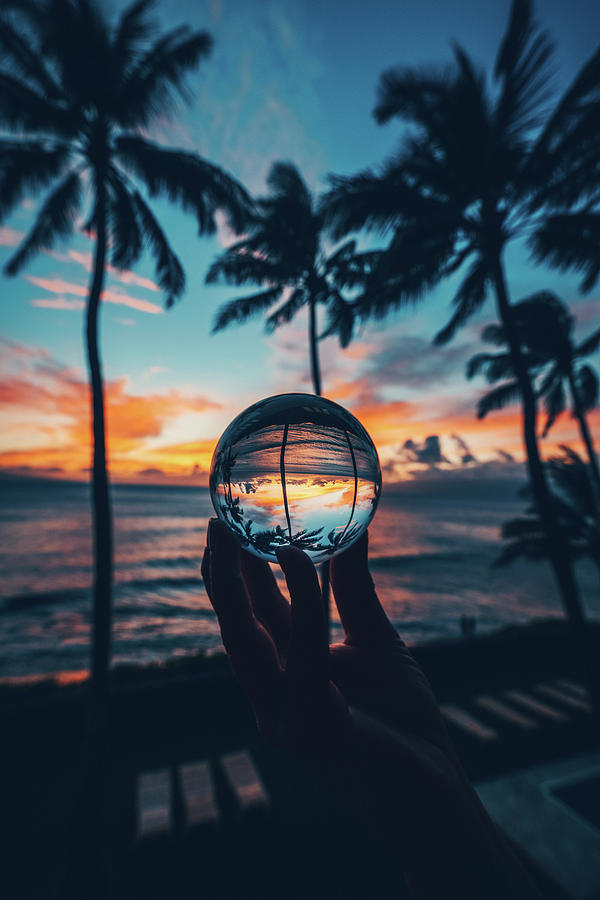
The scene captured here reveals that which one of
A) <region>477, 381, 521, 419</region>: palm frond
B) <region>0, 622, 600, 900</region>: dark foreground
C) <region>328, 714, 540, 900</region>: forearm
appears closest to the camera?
<region>328, 714, 540, 900</region>: forearm

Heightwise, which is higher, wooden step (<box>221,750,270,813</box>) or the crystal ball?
the crystal ball

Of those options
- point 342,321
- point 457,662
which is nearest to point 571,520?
point 457,662

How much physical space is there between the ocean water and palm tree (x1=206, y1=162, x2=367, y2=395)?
21.9 meters

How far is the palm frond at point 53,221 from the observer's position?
30.0 ft

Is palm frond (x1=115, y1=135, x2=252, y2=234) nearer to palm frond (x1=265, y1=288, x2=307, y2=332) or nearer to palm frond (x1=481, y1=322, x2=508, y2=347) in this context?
palm frond (x1=265, y1=288, x2=307, y2=332)

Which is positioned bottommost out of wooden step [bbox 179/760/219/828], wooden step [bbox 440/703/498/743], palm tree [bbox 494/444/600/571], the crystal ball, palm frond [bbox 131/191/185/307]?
wooden step [bbox 440/703/498/743]

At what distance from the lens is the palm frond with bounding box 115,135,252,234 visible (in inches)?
323

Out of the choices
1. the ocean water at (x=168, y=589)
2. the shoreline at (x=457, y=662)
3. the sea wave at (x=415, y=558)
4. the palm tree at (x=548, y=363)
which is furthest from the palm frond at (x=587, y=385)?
the sea wave at (x=415, y=558)

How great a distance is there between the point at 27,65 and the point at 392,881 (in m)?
15.8

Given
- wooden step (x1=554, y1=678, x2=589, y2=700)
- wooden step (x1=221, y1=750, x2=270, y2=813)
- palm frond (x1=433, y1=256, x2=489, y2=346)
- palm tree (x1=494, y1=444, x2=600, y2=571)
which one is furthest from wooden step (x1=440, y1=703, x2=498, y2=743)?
palm frond (x1=433, y1=256, x2=489, y2=346)

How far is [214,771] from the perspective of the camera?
933cm

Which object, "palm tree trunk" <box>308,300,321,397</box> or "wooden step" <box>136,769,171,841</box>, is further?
"palm tree trunk" <box>308,300,321,397</box>

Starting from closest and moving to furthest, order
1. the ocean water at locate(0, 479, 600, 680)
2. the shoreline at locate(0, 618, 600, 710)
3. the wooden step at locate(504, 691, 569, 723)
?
1. the wooden step at locate(504, 691, 569, 723)
2. the shoreline at locate(0, 618, 600, 710)
3. the ocean water at locate(0, 479, 600, 680)

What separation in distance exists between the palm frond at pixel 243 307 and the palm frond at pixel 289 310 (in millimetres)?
426
